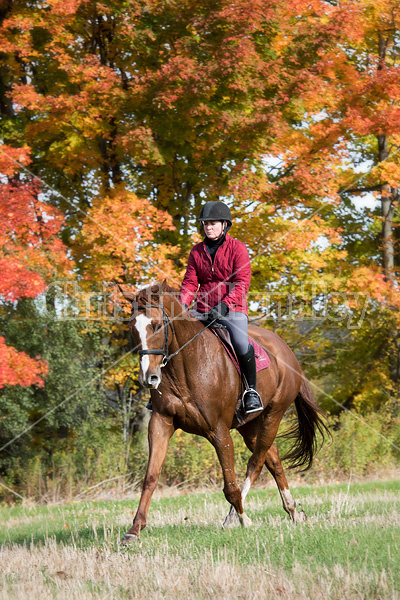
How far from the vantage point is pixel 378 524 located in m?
6.21

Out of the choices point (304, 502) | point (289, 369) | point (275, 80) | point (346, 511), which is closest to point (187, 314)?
point (289, 369)

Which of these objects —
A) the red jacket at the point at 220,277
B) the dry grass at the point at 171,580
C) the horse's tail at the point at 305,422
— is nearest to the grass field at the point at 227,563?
the dry grass at the point at 171,580

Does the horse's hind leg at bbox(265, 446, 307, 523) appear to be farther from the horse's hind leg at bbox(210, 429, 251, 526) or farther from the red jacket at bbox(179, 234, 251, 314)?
the red jacket at bbox(179, 234, 251, 314)

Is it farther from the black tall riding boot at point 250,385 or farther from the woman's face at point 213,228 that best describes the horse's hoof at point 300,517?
the woman's face at point 213,228

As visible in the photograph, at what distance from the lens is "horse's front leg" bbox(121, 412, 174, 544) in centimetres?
580

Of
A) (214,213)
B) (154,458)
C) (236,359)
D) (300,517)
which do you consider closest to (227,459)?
(154,458)

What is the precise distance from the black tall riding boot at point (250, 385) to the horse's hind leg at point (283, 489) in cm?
147

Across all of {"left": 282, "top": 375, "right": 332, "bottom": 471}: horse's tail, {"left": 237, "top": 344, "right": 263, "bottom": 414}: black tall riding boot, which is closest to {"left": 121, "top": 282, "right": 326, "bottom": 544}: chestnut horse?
{"left": 237, "top": 344, "right": 263, "bottom": 414}: black tall riding boot

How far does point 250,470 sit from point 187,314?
8.29 feet

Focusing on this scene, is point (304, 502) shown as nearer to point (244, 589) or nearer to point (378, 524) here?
point (378, 524)

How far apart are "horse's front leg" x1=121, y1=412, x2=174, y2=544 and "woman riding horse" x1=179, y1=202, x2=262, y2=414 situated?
3.51 feet

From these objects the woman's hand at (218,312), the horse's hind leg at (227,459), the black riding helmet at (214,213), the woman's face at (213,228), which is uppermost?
the black riding helmet at (214,213)

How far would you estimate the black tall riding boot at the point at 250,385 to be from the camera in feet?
21.8

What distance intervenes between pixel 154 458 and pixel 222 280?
1.90 m
